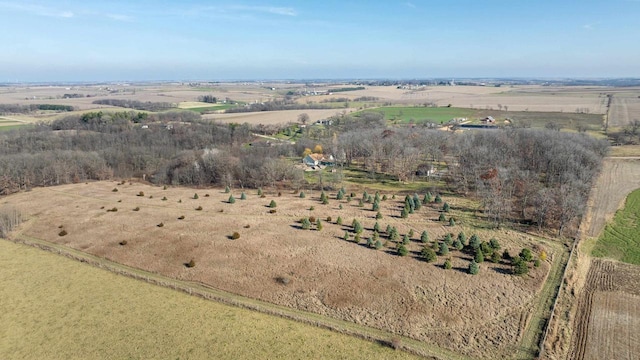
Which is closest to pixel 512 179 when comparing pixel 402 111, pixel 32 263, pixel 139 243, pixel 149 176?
pixel 139 243

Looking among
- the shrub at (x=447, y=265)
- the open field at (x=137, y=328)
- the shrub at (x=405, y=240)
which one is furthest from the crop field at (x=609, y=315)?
the shrub at (x=405, y=240)

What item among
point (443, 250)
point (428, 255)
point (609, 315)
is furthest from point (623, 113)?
point (428, 255)

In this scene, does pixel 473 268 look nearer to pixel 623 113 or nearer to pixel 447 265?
pixel 447 265

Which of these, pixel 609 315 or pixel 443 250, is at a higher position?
pixel 443 250

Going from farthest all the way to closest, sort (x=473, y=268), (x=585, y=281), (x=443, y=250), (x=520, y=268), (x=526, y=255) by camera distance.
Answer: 1. (x=443, y=250)
2. (x=526, y=255)
3. (x=473, y=268)
4. (x=520, y=268)
5. (x=585, y=281)

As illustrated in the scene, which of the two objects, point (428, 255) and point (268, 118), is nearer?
point (428, 255)

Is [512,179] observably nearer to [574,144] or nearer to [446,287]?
[574,144]

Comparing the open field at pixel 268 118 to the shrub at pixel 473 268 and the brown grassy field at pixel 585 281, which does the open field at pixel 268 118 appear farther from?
the shrub at pixel 473 268
